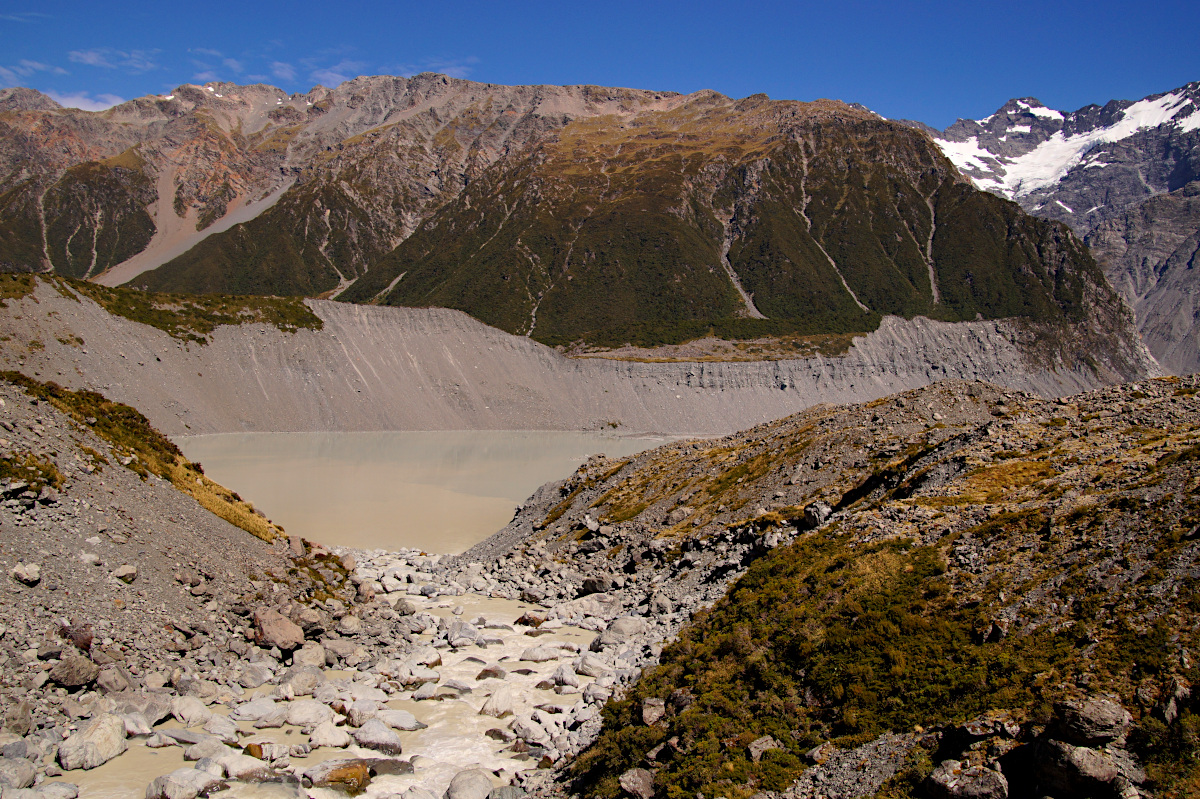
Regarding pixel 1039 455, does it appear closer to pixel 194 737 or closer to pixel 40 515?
pixel 194 737

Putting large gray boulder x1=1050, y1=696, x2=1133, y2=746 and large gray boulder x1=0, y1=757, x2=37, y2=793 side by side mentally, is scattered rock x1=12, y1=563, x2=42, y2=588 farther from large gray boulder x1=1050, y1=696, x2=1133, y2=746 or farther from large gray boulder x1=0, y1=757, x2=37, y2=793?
large gray boulder x1=1050, y1=696, x2=1133, y2=746

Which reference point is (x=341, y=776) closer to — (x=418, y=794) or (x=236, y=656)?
(x=418, y=794)

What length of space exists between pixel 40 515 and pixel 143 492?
361 centimetres

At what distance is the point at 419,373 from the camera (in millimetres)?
98625

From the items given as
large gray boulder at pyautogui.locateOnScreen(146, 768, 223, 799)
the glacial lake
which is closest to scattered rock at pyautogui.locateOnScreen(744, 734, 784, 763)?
large gray boulder at pyautogui.locateOnScreen(146, 768, 223, 799)

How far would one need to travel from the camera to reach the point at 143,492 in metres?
20.6

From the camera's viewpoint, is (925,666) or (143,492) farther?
(143,492)

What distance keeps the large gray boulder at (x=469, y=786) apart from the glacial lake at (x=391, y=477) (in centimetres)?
2407

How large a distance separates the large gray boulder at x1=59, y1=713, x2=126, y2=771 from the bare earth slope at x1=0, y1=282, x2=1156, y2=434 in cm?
6863

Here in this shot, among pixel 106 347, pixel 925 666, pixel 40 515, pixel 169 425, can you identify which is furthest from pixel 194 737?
pixel 106 347

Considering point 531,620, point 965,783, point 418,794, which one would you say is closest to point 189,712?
point 418,794

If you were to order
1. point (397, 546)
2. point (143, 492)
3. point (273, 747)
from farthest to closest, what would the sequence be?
point (397, 546) < point (143, 492) < point (273, 747)

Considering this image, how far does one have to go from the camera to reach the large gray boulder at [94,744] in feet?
40.9

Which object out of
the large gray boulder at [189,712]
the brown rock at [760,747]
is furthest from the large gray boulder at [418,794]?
the brown rock at [760,747]
